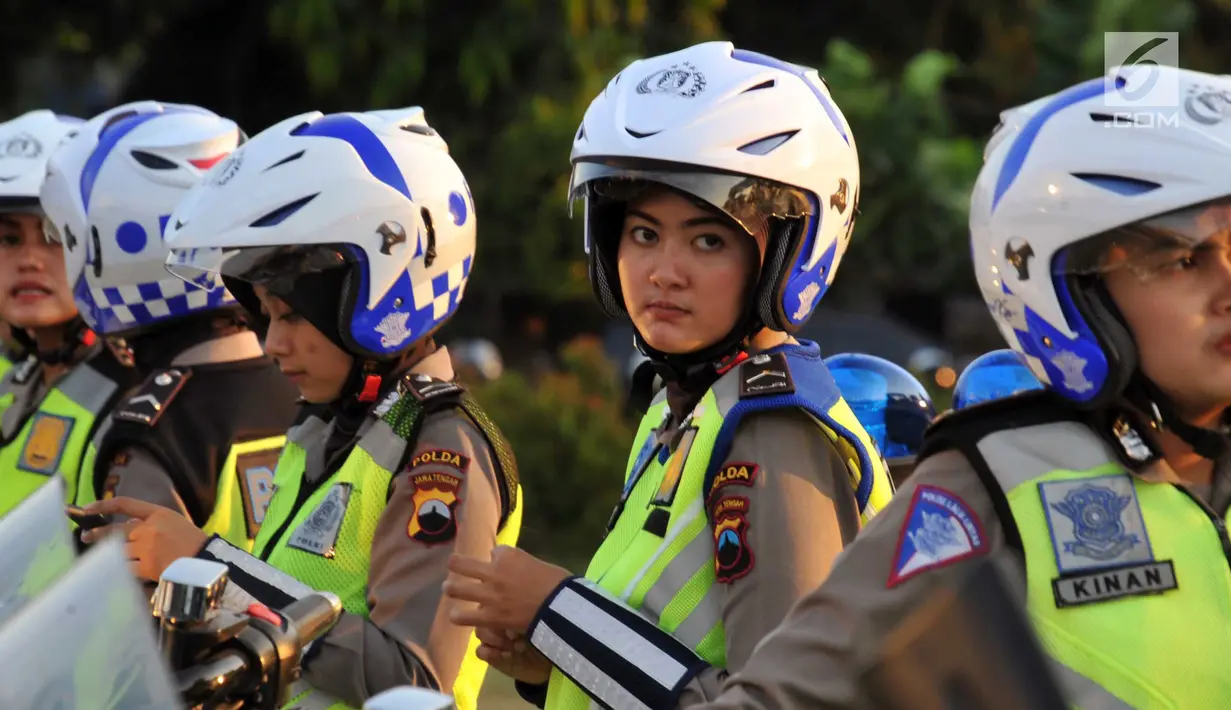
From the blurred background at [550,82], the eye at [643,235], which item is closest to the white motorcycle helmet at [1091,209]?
the eye at [643,235]

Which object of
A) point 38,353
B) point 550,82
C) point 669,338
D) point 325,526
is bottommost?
point 550,82

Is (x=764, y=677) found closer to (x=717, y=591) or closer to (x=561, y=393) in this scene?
(x=717, y=591)

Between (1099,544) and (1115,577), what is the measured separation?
0.05 metres

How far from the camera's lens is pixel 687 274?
3.59 metres

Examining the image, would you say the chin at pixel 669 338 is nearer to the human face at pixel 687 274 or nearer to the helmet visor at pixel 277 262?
the human face at pixel 687 274

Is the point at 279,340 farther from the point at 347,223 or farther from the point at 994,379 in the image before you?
the point at 994,379

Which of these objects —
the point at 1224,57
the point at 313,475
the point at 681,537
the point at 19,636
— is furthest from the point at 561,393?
the point at 1224,57

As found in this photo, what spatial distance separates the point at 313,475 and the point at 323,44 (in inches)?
591

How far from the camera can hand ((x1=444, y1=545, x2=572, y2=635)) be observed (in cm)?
332

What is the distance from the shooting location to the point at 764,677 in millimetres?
2768

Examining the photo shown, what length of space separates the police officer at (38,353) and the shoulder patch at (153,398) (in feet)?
1.34

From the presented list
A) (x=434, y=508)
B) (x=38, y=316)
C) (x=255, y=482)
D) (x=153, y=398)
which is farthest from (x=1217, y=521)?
(x=38, y=316)

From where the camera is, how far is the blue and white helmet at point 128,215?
534 cm

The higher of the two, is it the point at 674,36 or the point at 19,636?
the point at 19,636
